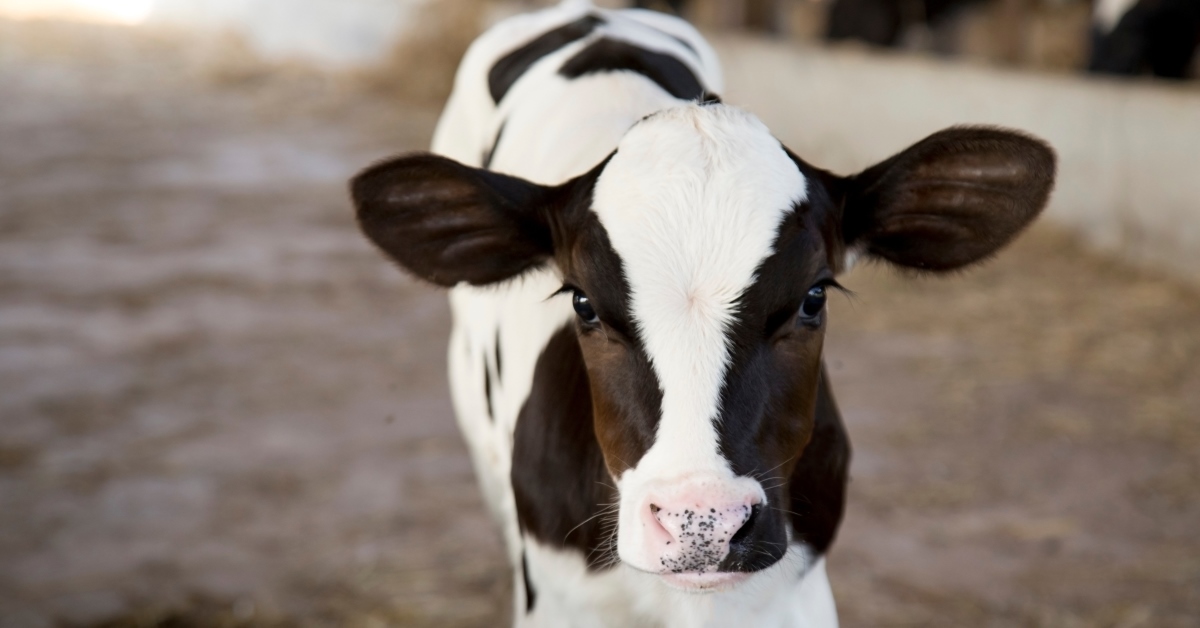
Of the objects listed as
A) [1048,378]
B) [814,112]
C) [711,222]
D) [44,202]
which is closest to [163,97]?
[44,202]

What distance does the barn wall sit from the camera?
6.56 m

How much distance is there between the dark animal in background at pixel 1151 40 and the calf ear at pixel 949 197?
18.2ft

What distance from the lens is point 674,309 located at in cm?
207

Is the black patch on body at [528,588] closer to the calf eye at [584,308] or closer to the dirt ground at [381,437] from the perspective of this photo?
the calf eye at [584,308]

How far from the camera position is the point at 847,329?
6.24 m

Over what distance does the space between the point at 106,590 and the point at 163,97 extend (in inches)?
430

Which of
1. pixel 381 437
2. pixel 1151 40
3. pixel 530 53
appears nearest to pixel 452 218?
pixel 530 53

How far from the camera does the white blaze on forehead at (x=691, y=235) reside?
2.02 meters

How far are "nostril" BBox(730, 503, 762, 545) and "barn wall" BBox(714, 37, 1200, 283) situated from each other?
17.6 feet

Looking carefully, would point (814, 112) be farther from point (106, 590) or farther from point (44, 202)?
point (106, 590)

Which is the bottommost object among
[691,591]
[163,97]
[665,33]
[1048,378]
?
[163,97]

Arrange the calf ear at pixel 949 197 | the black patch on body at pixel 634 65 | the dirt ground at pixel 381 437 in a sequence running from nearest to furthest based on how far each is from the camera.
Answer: the calf ear at pixel 949 197, the black patch on body at pixel 634 65, the dirt ground at pixel 381 437

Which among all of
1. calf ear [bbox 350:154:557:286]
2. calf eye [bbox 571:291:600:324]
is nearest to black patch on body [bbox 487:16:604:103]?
calf ear [bbox 350:154:557:286]

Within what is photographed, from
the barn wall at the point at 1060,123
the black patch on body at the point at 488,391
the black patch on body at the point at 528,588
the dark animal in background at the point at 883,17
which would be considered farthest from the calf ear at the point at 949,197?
the dark animal in background at the point at 883,17
